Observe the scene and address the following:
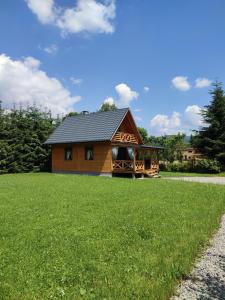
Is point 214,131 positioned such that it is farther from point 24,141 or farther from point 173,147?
point 24,141

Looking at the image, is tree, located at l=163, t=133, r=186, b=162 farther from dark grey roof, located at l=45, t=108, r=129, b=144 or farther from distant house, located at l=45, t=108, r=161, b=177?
dark grey roof, located at l=45, t=108, r=129, b=144

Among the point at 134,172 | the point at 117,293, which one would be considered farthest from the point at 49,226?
the point at 134,172

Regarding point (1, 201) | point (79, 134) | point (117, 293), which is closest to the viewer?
point (117, 293)

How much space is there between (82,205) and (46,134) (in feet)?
68.3

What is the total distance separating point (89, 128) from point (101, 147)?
2.58m

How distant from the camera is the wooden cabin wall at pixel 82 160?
2416 cm

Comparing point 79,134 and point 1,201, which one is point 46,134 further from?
point 1,201

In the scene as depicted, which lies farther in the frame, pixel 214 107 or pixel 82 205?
pixel 214 107

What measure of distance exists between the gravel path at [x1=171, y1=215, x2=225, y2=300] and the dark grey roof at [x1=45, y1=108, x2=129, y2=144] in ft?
58.3

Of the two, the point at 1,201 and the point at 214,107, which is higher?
the point at 214,107

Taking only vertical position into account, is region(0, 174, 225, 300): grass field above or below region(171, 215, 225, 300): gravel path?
above

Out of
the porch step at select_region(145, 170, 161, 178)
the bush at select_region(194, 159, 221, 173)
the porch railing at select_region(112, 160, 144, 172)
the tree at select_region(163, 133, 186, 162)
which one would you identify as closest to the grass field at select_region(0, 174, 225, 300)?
the porch railing at select_region(112, 160, 144, 172)

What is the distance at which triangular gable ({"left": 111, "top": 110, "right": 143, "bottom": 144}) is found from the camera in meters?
25.3

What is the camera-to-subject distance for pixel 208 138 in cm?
3312
